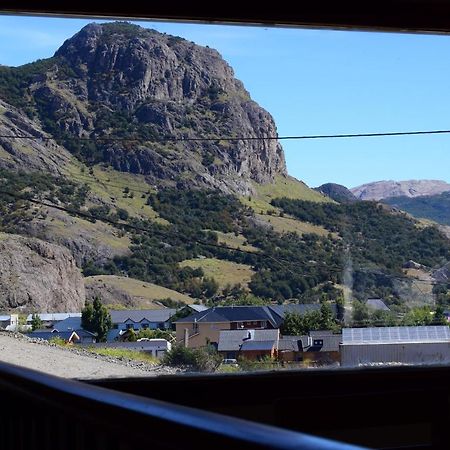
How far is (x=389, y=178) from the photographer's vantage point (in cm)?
619

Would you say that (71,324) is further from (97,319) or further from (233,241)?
(233,241)

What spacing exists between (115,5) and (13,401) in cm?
314

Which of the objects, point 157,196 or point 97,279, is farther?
point 157,196

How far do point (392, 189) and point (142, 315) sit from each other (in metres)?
2.07

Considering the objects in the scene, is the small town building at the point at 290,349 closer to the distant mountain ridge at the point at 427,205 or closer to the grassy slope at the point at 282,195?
the grassy slope at the point at 282,195

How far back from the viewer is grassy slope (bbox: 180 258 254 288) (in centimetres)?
548

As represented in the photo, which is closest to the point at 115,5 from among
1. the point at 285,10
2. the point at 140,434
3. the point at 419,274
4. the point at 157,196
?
the point at 285,10

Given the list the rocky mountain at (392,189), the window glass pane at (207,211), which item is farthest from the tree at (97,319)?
the rocky mountain at (392,189)

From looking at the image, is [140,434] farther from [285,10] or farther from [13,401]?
[285,10]

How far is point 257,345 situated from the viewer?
5469mm

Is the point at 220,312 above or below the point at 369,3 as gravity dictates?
below

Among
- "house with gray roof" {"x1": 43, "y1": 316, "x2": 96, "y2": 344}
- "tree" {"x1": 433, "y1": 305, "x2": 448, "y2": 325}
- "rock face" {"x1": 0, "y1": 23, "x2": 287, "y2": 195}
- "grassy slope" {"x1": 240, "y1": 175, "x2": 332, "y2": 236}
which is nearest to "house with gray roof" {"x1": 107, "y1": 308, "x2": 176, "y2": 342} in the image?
"house with gray roof" {"x1": 43, "y1": 316, "x2": 96, "y2": 344}

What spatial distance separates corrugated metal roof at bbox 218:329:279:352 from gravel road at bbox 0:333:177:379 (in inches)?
17.2

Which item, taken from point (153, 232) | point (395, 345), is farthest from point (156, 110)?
point (395, 345)
